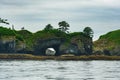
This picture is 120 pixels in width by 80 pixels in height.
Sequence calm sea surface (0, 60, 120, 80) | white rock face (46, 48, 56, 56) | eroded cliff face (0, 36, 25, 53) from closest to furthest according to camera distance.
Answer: calm sea surface (0, 60, 120, 80) < eroded cliff face (0, 36, 25, 53) < white rock face (46, 48, 56, 56)

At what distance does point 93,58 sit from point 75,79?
111764 mm

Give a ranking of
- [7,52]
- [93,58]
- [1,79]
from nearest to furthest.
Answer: [1,79], [93,58], [7,52]

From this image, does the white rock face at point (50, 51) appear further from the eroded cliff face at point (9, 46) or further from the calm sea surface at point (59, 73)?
the calm sea surface at point (59, 73)

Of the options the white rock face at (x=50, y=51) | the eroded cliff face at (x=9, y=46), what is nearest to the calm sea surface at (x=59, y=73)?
the white rock face at (x=50, y=51)

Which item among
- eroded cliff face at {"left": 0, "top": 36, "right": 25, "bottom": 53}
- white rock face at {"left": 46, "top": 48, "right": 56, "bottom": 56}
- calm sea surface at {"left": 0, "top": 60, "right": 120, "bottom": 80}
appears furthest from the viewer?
white rock face at {"left": 46, "top": 48, "right": 56, "bottom": 56}

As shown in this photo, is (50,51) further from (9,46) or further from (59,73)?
(59,73)

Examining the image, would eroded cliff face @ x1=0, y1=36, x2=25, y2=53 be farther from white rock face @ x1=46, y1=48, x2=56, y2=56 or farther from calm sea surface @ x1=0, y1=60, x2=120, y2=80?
calm sea surface @ x1=0, y1=60, x2=120, y2=80

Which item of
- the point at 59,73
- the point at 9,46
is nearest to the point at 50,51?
the point at 9,46

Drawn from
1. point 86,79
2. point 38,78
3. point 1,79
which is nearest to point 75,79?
point 86,79

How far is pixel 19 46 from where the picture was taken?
655 feet

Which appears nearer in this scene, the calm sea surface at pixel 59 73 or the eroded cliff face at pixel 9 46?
the calm sea surface at pixel 59 73

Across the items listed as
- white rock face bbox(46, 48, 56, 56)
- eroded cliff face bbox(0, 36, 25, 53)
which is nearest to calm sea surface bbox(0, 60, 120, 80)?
white rock face bbox(46, 48, 56, 56)

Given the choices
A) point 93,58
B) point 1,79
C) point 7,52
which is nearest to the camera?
point 1,79

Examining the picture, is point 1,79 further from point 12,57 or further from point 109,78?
point 12,57
